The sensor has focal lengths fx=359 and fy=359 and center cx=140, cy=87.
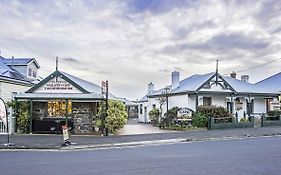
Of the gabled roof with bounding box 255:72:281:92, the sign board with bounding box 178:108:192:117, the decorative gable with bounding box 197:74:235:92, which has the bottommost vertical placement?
the sign board with bounding box 178:108:192:117

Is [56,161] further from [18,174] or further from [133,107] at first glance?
[133,107]

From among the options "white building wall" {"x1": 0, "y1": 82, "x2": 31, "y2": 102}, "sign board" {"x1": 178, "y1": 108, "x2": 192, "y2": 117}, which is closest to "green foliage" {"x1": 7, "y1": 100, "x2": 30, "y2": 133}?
"white building wall" {"x1": 0, "y1": 82, "x2": 31, "y2": 102}

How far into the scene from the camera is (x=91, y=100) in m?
24.4

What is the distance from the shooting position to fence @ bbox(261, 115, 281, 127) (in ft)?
102

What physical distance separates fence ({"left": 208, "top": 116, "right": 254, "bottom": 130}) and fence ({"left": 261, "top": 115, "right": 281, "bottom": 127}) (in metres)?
1.16

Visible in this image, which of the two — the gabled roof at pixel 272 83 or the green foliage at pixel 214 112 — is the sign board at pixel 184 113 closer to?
the green foliage at pixel 214 112

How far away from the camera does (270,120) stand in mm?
32812

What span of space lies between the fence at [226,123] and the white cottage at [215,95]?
10.1 feet

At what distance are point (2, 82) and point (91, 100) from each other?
7.36 m

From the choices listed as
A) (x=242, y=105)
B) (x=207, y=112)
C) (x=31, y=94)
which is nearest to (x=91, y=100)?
(x=31, y=94)

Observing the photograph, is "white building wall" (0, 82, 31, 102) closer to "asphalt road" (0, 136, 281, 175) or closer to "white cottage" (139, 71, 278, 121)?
"white cottage" (139, 71, 278, 121)

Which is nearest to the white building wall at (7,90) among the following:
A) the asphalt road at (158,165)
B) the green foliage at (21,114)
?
the green foliage at (21,114)

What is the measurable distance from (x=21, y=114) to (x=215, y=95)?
17605 mm

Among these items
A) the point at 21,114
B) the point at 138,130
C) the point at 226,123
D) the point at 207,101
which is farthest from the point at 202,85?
the point at 21,114
